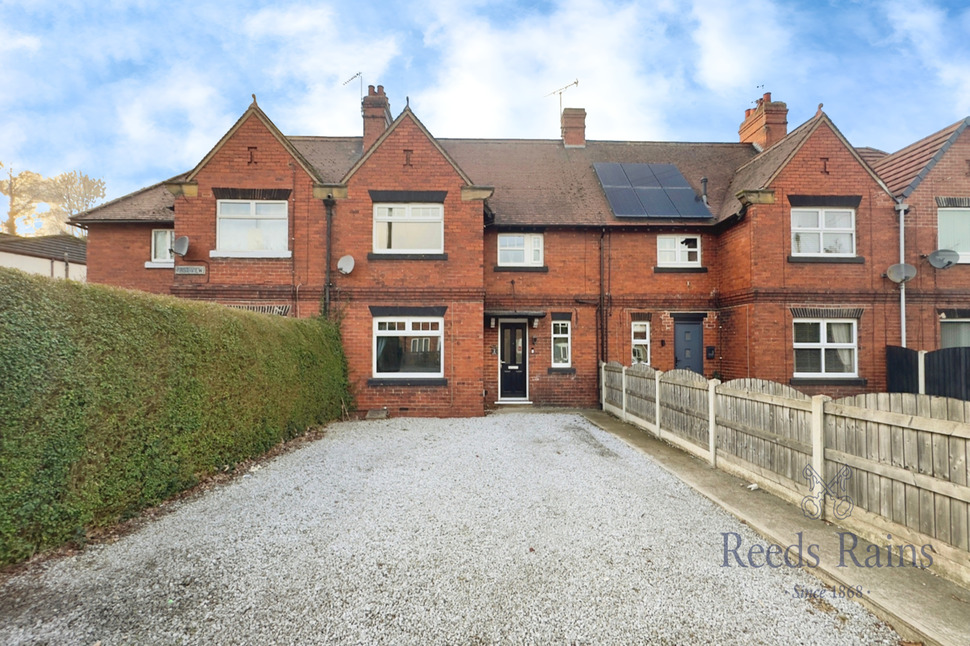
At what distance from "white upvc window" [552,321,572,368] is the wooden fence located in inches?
234

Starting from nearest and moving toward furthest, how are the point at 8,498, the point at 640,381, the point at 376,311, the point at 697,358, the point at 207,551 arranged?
the point at 8,498
the point at 207,551
the point at 640,381
the point at 376,311
the point at 697,358

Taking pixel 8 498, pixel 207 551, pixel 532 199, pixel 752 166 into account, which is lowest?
pixel 207 551

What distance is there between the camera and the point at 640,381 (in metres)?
10.3

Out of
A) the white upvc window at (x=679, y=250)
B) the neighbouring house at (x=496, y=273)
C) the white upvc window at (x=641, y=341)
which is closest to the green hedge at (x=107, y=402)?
the neighbouring house at (x=496, y=273)

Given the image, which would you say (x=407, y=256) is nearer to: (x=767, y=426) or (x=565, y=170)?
(x=565, y=170)

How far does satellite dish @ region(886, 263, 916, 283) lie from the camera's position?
11.6 metres

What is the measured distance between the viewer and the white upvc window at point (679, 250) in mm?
13562

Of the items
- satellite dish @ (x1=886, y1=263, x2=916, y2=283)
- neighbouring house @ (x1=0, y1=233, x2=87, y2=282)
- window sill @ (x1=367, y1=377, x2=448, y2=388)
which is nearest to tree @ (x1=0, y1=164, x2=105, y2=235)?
neighbouring house @ (x1=0, y1=233, x2=87, y2=282)

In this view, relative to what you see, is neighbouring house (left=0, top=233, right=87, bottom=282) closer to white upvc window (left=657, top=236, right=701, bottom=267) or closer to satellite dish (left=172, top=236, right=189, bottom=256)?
satellite dish (left=172, top=236, right=189, bottom=256)

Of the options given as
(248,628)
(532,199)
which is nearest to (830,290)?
(532,199)

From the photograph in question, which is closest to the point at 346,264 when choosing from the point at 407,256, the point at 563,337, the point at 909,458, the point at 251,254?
the point at 407,256

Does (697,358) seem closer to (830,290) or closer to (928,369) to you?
(830,290)

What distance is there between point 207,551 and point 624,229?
496 inches

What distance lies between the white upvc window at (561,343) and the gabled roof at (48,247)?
2276 cm
